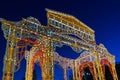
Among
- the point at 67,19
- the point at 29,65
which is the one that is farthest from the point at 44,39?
the point at 29,65

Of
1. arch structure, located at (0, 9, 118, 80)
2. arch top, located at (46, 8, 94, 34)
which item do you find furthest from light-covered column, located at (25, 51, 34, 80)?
arch top, located at (46, 8, 94, 34)

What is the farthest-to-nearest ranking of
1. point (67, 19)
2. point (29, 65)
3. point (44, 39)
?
1. point (29, 65)
2. point (67, 19)
3. point (44, 39)

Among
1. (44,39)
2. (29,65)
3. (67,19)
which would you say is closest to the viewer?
(44,39)

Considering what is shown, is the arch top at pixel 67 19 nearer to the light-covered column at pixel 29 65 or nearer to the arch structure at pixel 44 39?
the arch structure at pixel 44 39

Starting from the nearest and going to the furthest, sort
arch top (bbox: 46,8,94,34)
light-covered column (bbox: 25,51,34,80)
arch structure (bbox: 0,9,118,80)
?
arch structure (bbox: 0,9,118,80)
arch top (bbox: 46,8,94,34)
light-covered column (bbox: 25,51,34,80)

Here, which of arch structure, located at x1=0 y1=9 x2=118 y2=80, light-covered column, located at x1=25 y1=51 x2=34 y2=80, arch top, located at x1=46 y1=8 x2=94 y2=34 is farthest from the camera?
light-covered column, located at x1=25 y1=51 x2=34 y2=80

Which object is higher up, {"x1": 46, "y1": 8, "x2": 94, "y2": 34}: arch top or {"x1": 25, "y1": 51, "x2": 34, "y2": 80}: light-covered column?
{"x1": 46, "y1": 8, "x2": 94, "y2": 34}: arch top

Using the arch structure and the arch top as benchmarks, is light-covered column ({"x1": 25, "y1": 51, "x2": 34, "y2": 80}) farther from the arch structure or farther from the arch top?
the arch top

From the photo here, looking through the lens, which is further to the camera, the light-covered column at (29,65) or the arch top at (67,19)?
the light-covered column at (29,65)

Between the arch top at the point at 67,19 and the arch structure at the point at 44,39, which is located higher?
the arch top at the point at 67,19

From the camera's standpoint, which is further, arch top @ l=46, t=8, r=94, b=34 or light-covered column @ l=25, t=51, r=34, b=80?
light-covered column @ l=25, t=51, r=34, b=80

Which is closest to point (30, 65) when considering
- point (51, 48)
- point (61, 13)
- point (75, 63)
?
point (51, 48)

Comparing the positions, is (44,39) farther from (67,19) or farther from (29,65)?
(29,65)

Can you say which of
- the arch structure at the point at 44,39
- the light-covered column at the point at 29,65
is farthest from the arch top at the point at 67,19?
the light-covered column at the point at 29,65
